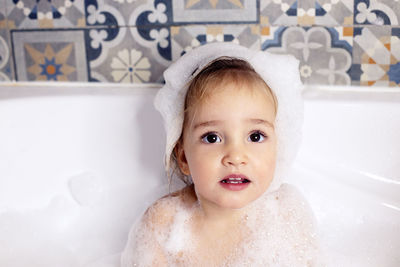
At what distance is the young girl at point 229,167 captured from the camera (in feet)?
3.43

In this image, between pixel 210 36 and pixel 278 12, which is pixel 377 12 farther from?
pixel 210 36

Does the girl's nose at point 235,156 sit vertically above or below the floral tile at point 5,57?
below

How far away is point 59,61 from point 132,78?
0.77 feet

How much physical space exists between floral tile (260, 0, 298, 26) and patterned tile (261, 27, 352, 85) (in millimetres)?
17

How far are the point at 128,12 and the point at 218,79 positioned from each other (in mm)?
470

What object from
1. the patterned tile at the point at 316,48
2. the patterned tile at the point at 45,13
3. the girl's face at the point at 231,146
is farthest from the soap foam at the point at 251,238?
the patterned tile at the point at 45,13

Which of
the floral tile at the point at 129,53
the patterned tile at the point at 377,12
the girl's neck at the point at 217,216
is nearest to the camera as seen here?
the girl's neck at the point at 217,216

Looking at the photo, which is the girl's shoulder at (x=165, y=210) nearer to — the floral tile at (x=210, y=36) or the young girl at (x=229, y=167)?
the young girl at (x=229, y=167)

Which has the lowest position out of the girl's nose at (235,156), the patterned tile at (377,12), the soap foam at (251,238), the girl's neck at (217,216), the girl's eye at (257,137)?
the soap foam at (251,238)

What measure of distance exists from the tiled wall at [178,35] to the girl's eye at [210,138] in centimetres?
41

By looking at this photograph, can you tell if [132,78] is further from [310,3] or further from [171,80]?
[310,3]

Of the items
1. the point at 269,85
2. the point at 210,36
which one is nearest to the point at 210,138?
the point at 269,85

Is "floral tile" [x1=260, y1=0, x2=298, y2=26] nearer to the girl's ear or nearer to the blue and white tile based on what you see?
the blue and white tile

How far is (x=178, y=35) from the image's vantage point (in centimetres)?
139
